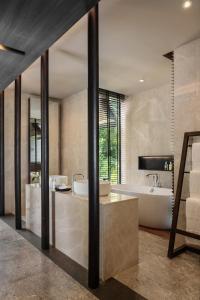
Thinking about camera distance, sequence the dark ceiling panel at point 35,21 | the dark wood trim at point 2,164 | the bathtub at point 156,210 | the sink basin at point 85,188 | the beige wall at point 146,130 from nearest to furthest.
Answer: the dark ceiling panel at point 35,21, the sink basin at point 85,188, the bathtub at point 156,210, the beige wall at point 146,130, the dark wood trim at point 2,164

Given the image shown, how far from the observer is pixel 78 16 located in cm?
205

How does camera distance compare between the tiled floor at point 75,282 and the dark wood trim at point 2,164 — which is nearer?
the tiled floor at point 75,282

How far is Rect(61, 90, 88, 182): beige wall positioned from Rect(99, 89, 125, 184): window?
39 centimetres

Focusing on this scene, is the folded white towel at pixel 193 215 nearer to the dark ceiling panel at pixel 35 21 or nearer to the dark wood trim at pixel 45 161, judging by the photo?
the dark wood trim at pixel 45 161

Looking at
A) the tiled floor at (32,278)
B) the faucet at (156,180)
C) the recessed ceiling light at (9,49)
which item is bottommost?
the tiled floor at (32,278)

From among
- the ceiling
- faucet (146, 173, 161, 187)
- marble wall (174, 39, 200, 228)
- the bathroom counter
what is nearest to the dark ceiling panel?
the ceiling

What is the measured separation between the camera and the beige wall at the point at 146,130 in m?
4.49

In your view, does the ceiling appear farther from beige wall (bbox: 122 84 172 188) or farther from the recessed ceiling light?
the recessed ceiling light

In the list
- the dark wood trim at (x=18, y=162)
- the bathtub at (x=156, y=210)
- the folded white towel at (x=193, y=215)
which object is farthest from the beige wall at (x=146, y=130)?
the dark wood trim at (x=18, y=162)

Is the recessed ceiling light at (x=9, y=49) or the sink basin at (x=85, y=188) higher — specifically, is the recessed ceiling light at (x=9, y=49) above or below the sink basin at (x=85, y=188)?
above

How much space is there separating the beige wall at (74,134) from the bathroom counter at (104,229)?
2.08m

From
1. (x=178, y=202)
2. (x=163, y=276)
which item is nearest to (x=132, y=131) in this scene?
(x=178, y=202)

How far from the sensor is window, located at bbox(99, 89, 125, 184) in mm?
5051

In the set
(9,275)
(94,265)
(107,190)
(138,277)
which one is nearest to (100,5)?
(107,190)
